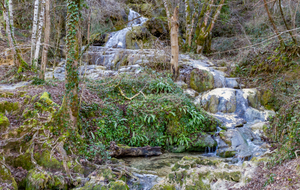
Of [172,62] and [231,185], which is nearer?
[231,185]

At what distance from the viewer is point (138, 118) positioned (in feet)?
23.9

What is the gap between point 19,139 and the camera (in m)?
4.62

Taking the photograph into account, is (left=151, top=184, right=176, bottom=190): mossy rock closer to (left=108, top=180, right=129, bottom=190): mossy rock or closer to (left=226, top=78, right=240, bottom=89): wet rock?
(left=108, top=180, right=129, bottom=190): mossy rock

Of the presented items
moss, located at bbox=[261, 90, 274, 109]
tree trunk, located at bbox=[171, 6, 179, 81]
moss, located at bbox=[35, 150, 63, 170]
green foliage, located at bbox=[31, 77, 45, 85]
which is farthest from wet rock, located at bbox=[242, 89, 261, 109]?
green foliage, located at bbox=[31, 77, 45, 85]

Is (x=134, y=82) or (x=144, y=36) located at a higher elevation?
(x=144, y=36)

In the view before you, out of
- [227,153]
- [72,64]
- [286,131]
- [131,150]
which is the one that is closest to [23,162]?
[72,64]

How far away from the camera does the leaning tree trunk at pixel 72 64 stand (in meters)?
4.93

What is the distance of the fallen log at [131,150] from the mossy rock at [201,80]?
509cm

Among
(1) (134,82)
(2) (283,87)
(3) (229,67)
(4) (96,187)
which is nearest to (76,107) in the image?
(4) (96,187)

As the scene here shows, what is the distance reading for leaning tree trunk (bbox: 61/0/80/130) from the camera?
493cm

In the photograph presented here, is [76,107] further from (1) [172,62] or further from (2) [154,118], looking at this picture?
(1) [172,62]

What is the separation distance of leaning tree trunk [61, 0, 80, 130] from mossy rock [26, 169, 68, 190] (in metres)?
1.41

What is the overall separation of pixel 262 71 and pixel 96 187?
1084 centimetres

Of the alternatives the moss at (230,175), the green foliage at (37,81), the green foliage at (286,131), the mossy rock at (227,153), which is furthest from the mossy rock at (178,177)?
the green foliage at (37,81)
